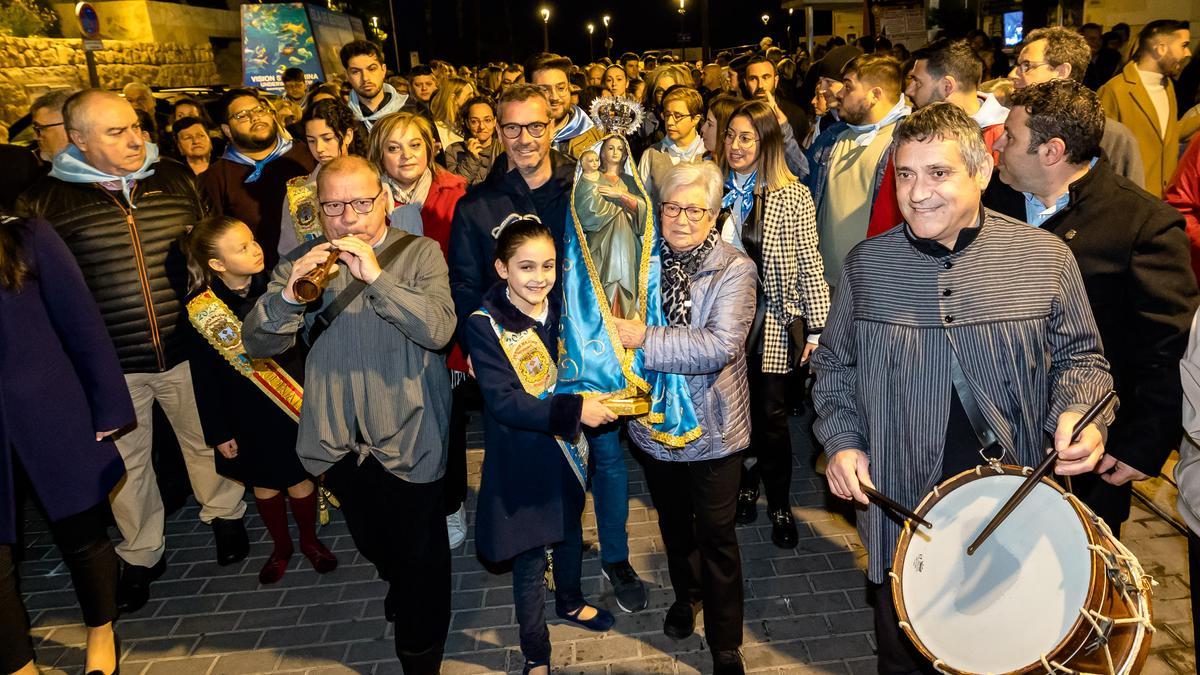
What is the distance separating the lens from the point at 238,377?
13.0ft

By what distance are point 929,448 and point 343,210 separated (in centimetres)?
228

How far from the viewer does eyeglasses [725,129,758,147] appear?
4.16 m

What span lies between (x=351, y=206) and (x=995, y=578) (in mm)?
2516

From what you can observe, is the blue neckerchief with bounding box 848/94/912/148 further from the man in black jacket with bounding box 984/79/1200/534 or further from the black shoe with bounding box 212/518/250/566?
the black shoe with bounding box 212/518/250/566

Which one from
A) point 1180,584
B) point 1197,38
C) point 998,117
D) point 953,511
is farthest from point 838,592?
point 1197,38

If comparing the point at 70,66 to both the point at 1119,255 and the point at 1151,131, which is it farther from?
the point at 1119,255

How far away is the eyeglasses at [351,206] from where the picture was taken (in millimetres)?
3014

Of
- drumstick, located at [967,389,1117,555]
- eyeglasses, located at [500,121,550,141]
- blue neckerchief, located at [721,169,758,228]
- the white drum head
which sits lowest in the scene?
the white drum head

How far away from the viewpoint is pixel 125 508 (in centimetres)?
414

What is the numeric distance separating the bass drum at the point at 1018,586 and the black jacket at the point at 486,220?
213 centimetres

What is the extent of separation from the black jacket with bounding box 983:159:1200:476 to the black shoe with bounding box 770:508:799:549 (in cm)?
182

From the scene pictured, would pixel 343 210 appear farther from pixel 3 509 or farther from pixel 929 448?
pixel 929 448

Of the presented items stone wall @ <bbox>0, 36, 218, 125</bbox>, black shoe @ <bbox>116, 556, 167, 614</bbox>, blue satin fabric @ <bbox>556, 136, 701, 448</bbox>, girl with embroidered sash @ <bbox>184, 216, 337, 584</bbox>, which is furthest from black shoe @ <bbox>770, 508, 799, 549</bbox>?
stone wall @ <bbox>0, 36, 218, 125</bbox>

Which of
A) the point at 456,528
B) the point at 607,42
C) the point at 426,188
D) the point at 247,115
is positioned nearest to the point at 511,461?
the point at 456,528
